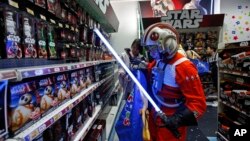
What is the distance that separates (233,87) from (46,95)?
345 centimetres

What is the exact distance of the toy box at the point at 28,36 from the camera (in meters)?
1.41

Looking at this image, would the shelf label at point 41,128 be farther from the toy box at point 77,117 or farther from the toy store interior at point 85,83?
the toy box at point 77,117

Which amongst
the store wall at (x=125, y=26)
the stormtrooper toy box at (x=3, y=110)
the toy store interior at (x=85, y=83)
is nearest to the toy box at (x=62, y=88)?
the toy store interior at (x=85, y=83)

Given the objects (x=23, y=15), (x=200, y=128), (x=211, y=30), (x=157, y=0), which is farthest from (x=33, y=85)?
(x=157, y=0)

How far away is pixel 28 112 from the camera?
1376mm

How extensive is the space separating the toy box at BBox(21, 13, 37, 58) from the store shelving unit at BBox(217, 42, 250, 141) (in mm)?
2936

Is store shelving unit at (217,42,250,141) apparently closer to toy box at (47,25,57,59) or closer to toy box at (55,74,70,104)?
toy box at (55,74,70,104)

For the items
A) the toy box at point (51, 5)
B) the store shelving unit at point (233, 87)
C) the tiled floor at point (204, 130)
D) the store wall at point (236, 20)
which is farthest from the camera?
the store wall at point (236, 20)

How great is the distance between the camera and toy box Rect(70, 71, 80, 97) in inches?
90.3

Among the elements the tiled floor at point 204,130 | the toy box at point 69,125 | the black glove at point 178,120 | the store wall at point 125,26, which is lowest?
the tiled floor at point 204,130

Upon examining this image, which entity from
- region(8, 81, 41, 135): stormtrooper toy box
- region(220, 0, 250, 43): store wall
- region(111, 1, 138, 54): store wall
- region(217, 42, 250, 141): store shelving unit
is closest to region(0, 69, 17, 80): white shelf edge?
region(8, 81, 41, 135): stormtrooper toy box

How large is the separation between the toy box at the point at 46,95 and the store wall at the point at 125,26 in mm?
6381

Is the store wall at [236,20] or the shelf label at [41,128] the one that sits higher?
the store wall at [236,20]

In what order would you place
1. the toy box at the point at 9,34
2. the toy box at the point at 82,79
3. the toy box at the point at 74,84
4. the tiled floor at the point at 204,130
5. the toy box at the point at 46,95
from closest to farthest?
the toy box at the point at 9,34 → the toy box at the point at 46,95 → the toy box at the point at 74,84 → the toy box at the point at 82,79 → the tiled floor at the point at 204,130
